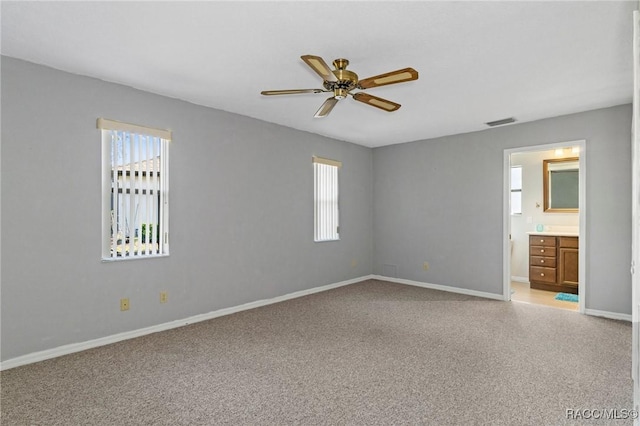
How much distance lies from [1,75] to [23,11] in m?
0.88

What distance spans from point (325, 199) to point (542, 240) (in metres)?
3.56

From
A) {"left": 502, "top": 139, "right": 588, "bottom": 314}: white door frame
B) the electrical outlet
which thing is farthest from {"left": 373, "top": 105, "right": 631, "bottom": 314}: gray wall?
the electrical outlet

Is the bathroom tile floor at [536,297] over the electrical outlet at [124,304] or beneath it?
beneath

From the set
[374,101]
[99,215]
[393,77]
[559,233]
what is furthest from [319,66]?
[559,233]

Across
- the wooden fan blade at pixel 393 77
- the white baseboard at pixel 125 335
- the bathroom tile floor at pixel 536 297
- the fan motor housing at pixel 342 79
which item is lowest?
the bathroom tile floor at pixel 536 297

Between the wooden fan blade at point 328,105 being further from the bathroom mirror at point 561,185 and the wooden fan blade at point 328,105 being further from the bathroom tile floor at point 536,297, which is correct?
the bathroom mirror at point 561,185

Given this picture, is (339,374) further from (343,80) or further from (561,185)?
(561,185)

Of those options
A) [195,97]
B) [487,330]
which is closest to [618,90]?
[487,330]

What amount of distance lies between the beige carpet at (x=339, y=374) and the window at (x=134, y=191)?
3.00 ft

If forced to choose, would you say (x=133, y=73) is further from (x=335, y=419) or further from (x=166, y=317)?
(x=335, y=419)

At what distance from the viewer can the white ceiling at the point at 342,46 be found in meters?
2.16

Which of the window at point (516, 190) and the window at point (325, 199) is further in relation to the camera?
the window at point (516, 190)

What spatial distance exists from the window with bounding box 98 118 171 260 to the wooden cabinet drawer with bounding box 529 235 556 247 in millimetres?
5521

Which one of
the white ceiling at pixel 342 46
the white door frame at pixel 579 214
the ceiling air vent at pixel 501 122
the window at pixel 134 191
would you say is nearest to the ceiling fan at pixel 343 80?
the white ceiling at pixel 342 46
